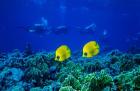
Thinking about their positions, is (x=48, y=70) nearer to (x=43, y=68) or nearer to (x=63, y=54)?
(x=43, y=68)

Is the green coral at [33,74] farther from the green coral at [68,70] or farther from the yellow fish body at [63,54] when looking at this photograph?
the yellow fish body at [63,54]

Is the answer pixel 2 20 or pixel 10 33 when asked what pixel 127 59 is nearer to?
pixel 2 20

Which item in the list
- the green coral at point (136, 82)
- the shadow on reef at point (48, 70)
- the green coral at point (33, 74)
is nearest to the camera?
the green coral at point (136, 82)

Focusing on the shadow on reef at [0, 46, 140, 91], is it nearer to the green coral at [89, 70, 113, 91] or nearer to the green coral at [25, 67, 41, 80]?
the green coral at [25, 67, 41, 80]

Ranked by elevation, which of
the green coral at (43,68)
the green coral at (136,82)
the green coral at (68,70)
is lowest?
the green coral at (136,82)

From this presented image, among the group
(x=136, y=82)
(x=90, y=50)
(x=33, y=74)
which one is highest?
(x=90, y=50)

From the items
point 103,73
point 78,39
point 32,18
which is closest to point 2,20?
point 32,18

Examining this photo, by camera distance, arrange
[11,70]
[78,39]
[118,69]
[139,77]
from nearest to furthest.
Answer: [139,77] < [118,69] < [11,70] < [78,39]

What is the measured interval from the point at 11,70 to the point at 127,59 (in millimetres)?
3006

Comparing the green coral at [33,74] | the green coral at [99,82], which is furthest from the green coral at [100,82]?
the green coral at [33,74]

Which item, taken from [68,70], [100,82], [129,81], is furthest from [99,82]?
[68,70]

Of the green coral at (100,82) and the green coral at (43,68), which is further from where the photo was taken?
the green coral at (43,68)

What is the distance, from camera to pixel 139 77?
3512 millimetres

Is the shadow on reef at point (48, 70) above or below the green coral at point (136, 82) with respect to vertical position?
above
